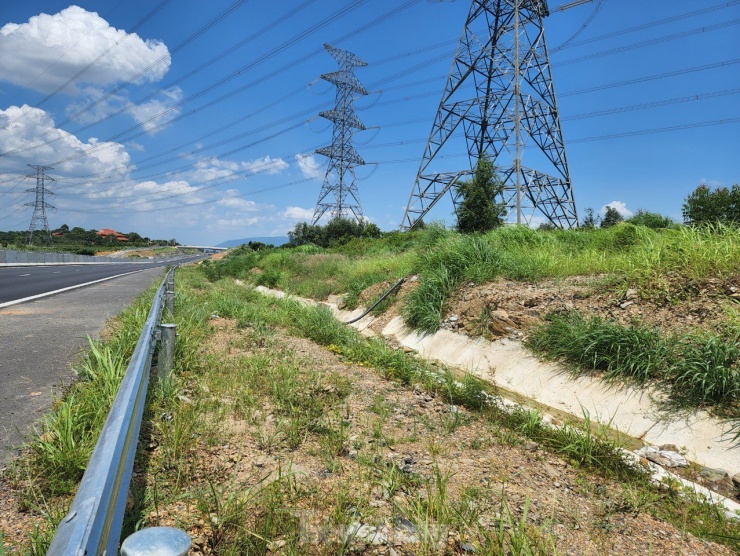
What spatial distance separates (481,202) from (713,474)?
1546 centimetres

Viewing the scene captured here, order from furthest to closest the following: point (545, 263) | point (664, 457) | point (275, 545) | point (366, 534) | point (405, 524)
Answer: point (545, 263), point (664, 457), point (405, 524), point (366, 534), point (275, 545)

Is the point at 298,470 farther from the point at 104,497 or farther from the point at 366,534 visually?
the point at 104,497

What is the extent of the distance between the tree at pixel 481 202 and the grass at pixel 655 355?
12.0m

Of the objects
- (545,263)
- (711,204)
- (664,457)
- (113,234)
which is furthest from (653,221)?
(113,234)

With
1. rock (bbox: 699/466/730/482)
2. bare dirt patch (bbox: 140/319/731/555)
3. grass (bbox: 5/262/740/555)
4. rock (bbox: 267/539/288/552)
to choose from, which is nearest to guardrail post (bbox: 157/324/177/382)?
grass (bbox: 5/262/740/555)

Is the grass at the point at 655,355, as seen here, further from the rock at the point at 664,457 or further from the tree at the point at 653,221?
the tree at the point at 653,221

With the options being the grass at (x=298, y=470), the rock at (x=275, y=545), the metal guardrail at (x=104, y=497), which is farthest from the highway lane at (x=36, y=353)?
the rock at (x=275, y=545)

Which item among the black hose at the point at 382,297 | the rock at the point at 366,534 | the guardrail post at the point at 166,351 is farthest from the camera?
the black hose at the point at 382,297

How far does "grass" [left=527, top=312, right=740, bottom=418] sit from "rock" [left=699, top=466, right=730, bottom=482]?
2.61 ft

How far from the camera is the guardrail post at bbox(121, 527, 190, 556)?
1155mm

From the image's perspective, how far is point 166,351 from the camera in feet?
13.5

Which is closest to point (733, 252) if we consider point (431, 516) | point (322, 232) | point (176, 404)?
point (431, 516)

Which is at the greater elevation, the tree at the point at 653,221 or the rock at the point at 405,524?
the tree at the point at 653,221

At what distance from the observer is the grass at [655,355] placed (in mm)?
5020
